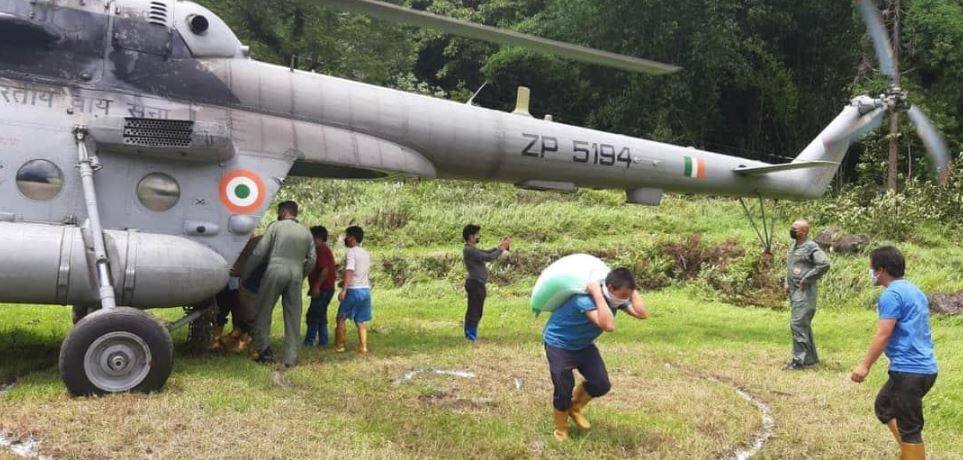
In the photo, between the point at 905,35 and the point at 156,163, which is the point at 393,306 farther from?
the point at 905,35

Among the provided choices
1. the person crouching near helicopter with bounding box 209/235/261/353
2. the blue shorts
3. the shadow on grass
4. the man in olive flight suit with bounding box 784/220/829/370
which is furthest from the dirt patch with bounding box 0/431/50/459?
the man in olive flight suit with bounding box 784/220/829/370

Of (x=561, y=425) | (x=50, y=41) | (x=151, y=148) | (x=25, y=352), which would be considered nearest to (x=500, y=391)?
(x=561, y=425)

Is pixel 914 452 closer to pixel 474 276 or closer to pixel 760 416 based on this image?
pixel 760 416

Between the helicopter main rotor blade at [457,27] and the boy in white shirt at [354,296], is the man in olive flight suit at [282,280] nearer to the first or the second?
the boy in white shirt at [354,296]

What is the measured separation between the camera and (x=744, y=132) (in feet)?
110

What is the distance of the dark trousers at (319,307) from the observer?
8609 millimetres

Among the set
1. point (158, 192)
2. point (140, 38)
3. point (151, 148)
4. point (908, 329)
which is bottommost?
point (908, 329)

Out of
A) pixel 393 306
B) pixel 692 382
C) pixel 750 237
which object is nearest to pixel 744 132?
pixel 750 237

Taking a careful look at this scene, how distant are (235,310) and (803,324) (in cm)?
613

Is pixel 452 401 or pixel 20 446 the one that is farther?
pixel 452 401

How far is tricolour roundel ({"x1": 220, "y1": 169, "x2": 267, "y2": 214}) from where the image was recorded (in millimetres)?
7469

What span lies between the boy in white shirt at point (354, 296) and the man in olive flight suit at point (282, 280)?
34.8 inches

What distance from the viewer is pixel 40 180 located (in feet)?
22.1

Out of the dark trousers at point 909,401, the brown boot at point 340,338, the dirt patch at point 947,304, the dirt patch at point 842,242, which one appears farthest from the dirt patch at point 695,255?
the dark trousers at point 909,401
